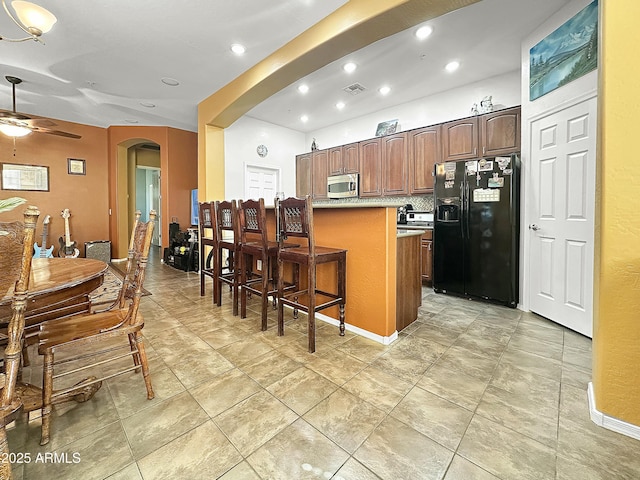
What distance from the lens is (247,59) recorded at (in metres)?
3.46

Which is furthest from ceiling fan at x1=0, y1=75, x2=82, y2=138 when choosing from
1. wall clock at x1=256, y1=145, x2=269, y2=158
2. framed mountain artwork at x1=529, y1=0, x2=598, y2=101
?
framed mountain artwork at x1=529, y1=0, x2=598, y2=101

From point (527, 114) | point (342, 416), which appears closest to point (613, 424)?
point (342, 416)

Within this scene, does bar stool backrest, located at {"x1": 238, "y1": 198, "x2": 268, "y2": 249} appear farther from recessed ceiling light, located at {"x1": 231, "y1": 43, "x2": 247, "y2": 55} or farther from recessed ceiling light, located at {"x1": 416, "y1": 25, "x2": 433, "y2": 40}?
recessed ceiling light, located at {"x1": 416, "y1": 25, "x2": 433, "y2": 40}

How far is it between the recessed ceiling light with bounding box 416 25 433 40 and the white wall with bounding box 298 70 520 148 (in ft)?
5.16

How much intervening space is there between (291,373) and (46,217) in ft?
20.5

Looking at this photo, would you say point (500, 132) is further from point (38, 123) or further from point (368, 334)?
point (38, 123)

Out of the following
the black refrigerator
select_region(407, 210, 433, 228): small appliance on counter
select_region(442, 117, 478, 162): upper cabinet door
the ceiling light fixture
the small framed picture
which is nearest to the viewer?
the ceiling light fixture

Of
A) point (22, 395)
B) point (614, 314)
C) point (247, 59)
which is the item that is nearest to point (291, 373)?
point (22, 395)

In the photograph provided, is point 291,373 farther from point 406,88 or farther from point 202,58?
point 406,88

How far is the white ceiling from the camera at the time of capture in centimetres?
264

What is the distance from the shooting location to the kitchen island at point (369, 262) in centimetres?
220

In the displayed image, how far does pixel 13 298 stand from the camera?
3.15ft

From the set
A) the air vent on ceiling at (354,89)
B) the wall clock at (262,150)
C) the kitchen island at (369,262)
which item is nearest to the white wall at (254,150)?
the wall clock at (262,150)

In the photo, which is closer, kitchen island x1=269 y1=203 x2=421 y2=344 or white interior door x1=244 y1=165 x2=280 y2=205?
kitchen island x1=269 y1=203 x2=421 y2=344
